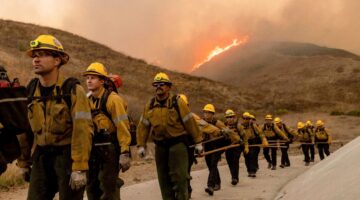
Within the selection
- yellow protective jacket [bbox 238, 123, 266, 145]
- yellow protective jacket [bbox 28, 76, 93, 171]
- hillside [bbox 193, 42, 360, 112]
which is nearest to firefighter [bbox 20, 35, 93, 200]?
yellow protective jacket [bbox 28, 76, 93, 171]

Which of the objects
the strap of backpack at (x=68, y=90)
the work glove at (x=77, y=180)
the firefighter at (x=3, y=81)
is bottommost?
the work glove at (x=77, y=180)

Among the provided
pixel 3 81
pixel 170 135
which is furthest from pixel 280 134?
pixel 3 81

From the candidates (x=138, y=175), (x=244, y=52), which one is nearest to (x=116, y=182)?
(x=138, y=175)

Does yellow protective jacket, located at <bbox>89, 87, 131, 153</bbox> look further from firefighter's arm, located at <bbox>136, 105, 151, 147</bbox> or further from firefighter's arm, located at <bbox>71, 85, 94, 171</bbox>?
firefighter's arm, located at <bbox>71, 85, 94, 171</bbox>

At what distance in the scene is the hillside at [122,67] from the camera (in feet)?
163

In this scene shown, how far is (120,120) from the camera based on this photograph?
6676mm

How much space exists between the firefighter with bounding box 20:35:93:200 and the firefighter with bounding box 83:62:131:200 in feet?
5.54

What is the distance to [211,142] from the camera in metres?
12.2

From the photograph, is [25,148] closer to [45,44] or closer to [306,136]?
[45,44]

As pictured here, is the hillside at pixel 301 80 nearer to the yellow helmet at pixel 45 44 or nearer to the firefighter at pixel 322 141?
the firefighter at pixel 322 141

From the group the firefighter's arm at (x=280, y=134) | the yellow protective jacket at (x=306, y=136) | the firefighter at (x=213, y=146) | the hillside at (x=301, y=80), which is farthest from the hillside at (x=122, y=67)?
the firefighter at (x=213, y=146)

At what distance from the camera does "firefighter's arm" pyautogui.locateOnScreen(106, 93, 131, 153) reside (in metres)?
6.50

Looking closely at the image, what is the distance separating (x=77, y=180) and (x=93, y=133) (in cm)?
55

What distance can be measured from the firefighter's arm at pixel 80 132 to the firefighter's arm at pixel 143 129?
353cm
